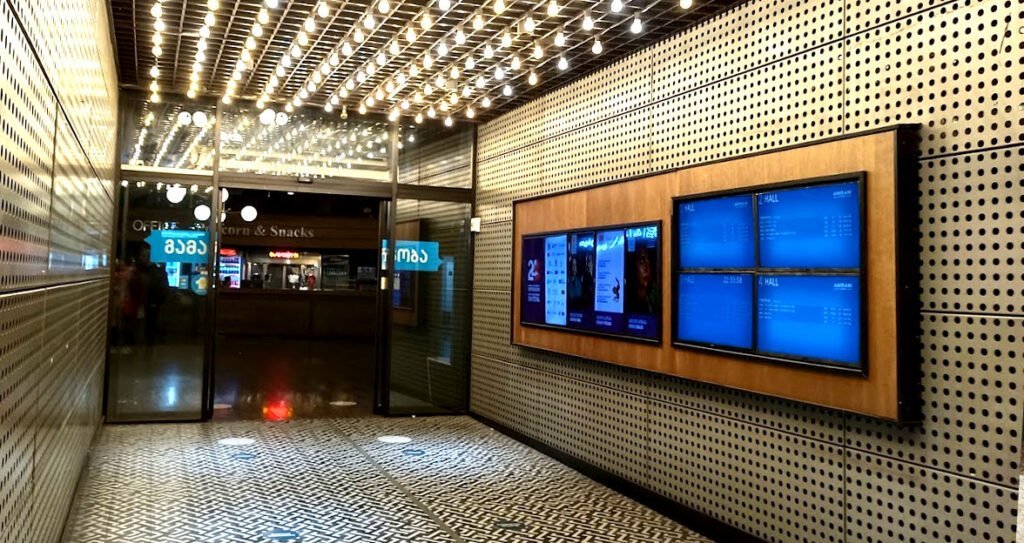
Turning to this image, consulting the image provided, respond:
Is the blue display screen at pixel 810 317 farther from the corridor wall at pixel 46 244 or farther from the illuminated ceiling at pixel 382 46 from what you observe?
the corridor wall at pixel 46 244

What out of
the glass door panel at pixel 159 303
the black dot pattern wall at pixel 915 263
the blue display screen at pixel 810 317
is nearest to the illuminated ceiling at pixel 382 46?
the black dot pattern wall at pixel 915 263

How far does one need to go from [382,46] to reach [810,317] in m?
3.94

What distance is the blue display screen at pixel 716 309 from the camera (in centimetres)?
464

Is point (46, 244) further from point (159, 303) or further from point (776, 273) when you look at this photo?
point (159, 303)

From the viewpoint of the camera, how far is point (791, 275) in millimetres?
4297

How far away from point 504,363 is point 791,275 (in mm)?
4094

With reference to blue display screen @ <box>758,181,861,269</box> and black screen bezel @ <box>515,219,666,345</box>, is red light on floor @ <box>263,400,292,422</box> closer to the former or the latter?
black screen bezel @ <box>515,219,666,345</box>

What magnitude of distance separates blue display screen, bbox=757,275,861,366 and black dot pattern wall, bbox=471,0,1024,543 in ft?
1.09

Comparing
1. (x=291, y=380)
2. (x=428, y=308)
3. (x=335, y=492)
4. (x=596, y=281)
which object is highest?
(x=596, y=281)

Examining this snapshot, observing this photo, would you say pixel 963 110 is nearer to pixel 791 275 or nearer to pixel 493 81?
pixel 791 275

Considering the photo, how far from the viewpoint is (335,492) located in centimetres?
561

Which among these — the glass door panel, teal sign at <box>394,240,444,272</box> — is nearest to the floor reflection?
the glass door panel

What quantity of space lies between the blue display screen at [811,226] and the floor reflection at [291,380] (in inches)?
224

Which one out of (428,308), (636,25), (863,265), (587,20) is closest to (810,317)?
(863,265)
